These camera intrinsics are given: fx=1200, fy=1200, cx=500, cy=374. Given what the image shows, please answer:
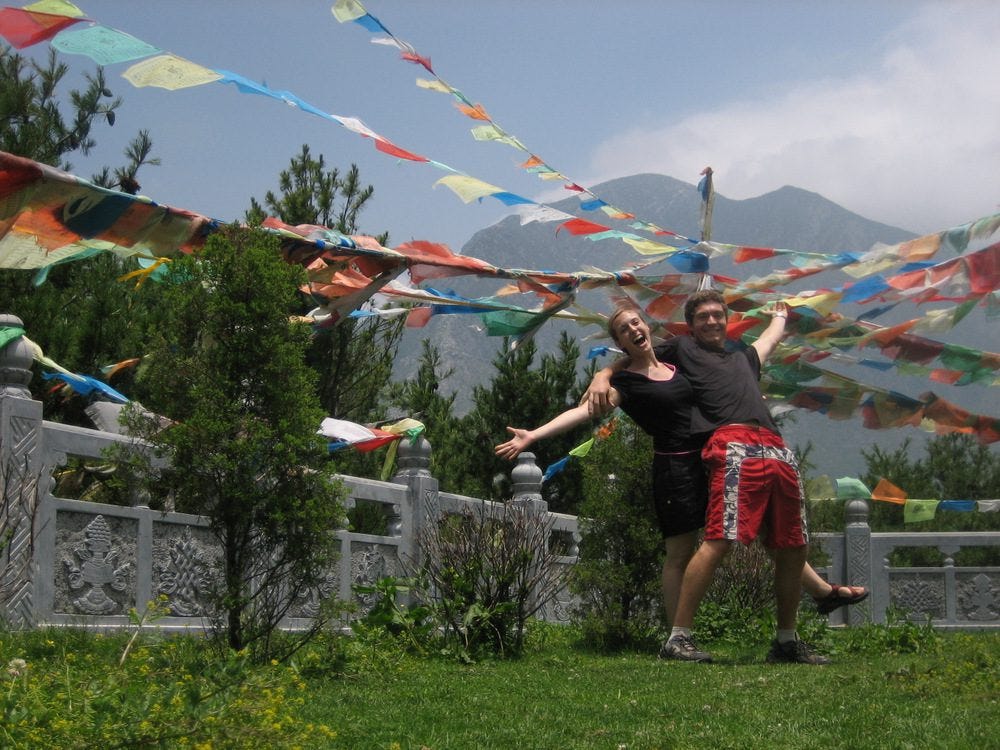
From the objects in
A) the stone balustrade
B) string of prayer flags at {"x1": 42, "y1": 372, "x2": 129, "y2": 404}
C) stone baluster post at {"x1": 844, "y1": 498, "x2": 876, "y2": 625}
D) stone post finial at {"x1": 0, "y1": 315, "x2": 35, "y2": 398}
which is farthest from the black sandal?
stone baluster post at {"x1": 844, "y1": 498, "x2": 876, "y2": 625}

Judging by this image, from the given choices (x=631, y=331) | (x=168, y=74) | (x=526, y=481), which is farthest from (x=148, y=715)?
(x=526, y=481)

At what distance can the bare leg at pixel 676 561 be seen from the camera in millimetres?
6789

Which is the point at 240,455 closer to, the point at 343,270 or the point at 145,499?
the point at 343,270

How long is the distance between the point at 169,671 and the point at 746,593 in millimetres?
Answer: 7131

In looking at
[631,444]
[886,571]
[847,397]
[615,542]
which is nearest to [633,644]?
[615,542]

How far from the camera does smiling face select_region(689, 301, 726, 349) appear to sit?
682 cm

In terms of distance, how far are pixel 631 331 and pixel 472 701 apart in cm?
229

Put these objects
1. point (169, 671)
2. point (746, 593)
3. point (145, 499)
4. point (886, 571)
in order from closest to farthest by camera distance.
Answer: point (169, 671), point (145, 499), point (746, 593), point (886, 571)

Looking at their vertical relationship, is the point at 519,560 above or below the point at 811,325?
below

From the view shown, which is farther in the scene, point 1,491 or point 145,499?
point 145,499

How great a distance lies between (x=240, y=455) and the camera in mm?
5535

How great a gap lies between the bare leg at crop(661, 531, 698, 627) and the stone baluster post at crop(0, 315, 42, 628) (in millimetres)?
3473

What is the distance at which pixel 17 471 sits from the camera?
21.6ft

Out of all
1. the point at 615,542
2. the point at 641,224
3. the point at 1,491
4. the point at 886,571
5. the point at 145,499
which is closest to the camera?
the point at 1,491
